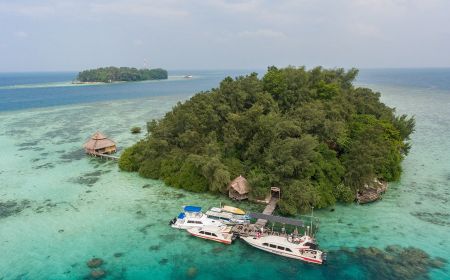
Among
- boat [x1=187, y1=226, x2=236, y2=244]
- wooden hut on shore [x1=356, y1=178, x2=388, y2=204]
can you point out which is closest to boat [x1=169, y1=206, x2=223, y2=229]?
boat [x1=187, y1=226, x2=236, y2=244]

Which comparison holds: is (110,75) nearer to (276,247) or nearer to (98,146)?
(98,146)

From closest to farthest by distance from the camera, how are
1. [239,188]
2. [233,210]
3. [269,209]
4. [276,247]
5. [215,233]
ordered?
[276,247] < [215,233] < [233,210] < [269,209] < [239,188]

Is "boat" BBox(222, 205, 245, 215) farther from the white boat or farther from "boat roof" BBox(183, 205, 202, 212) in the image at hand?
the white boat

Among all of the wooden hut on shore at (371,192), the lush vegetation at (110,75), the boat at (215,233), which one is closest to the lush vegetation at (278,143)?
the wooden hut on shore at (371,192)

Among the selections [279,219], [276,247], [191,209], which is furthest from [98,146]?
[276,247]

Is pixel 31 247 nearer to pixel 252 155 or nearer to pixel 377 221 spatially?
pixel 252 155

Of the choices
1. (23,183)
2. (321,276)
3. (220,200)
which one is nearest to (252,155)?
(220,200)
